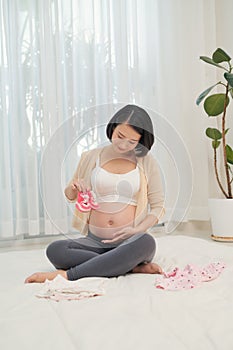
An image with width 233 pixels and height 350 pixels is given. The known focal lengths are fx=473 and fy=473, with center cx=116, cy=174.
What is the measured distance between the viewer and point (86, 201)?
4.48ft

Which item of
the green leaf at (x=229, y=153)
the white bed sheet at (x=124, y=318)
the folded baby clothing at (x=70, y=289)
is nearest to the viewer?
the white bed sheet at (x=124, y=318)

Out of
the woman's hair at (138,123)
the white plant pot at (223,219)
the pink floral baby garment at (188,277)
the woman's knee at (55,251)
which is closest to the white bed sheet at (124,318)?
the pink floral baby garment at (188,277)

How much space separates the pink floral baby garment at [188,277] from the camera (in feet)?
3.94

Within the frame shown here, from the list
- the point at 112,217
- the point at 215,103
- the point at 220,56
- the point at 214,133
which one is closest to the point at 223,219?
the point at 214,133

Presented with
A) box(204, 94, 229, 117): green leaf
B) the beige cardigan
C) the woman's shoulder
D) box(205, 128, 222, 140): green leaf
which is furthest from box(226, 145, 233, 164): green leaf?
the woman's shoulder

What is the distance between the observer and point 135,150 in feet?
4.44

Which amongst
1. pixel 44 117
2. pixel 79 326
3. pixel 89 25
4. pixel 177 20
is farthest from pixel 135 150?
pixel 177 20

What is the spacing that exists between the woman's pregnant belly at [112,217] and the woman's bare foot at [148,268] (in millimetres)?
140

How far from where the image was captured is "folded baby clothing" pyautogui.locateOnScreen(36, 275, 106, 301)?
1112 mm

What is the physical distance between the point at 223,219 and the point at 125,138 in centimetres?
119

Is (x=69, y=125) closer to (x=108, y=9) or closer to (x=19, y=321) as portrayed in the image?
(x=19, y=321)

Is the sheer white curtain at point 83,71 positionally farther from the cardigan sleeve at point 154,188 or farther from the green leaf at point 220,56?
the cardigan sleeve at point 154,188

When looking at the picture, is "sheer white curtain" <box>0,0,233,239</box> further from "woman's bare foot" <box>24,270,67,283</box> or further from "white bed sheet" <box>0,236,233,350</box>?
"white bed sheet" <box>0,236,233,350</box>

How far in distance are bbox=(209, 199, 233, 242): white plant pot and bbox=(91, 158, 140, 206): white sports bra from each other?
1.08m
